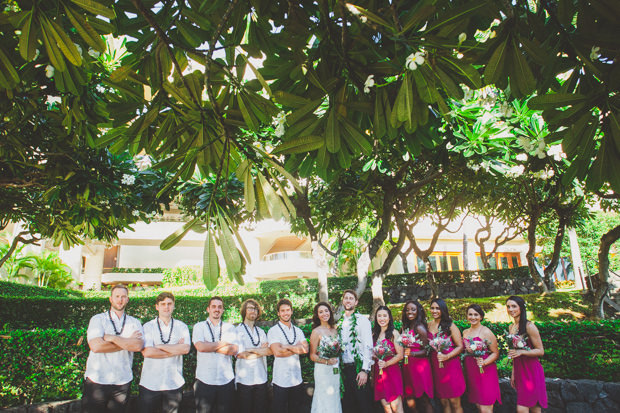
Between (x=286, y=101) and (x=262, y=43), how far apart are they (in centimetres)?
55

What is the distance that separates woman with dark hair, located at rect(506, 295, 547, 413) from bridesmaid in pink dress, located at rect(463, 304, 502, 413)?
191 millimetres

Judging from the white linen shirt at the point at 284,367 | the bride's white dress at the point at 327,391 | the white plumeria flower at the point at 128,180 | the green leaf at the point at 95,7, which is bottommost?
the bride's white dress at the point at 327,391

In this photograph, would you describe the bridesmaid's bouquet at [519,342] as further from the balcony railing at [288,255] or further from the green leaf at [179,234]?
the balcony railing at [288,255]

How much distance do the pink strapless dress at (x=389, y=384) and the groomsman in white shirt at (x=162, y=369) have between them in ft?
6.31

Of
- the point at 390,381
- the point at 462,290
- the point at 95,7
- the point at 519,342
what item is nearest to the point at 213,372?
the point at 390,381

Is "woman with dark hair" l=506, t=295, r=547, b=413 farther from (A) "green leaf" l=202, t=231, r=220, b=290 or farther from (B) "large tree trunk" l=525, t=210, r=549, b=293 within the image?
(B) "large tree trunk" l=525, t=210, r=549, b=293

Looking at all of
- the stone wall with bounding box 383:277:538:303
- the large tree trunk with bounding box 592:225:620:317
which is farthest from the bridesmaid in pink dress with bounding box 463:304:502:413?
the stone wall with bounding box 383:277:538:303

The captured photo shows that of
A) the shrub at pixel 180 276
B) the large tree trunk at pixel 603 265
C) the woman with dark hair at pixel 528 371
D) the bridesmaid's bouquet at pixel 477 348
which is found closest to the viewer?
the woman with dark hair at pixel 528 371

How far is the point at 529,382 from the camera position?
393 centimetres

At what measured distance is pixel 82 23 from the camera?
1.34 meters

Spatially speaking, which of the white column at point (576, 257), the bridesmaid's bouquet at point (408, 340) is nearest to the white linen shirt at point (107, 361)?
the bridesmaid's bouquet at point (408, 340)

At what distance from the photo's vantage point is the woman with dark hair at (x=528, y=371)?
3.89m

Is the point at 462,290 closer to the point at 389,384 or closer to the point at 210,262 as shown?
the point at 389,384

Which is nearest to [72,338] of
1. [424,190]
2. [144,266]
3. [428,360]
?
[428,360]
